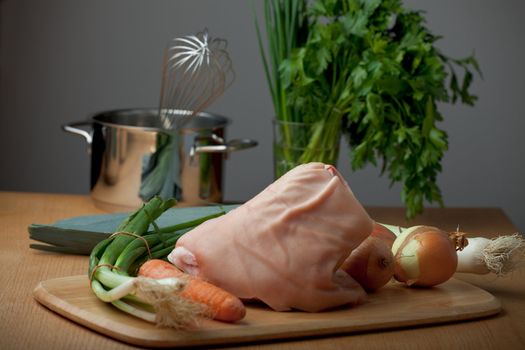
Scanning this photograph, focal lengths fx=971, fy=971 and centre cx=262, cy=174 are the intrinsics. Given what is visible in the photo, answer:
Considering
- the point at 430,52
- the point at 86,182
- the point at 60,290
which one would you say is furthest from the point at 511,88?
the point at 60,290

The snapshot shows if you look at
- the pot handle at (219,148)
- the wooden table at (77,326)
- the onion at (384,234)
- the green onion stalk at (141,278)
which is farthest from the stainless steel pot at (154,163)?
the onion at (384,234)

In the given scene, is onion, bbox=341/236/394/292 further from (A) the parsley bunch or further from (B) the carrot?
(A) the parsley bunch

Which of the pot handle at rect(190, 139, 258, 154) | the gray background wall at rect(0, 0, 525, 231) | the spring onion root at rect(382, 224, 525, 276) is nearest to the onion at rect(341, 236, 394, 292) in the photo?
the spring onion root at rect(382, 224, 525, 276)

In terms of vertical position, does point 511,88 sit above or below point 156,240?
above

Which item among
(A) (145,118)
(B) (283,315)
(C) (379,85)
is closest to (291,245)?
(B) (283,315)

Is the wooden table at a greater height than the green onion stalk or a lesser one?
lesser

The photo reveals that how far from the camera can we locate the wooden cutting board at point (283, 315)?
111 centimetres

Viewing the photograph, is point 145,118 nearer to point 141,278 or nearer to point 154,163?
point 154,163

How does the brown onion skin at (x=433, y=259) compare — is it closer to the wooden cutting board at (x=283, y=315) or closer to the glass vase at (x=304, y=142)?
the wooden cutting board at (x=283, y=315)

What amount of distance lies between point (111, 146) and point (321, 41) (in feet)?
1.47

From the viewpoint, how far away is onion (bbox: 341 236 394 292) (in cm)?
129

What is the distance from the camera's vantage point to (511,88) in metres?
2.69

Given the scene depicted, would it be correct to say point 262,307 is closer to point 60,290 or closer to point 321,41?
point 60,290

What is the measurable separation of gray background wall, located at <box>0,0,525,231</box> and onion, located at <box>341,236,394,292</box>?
1405 mm
